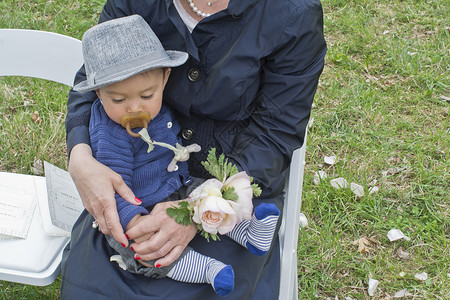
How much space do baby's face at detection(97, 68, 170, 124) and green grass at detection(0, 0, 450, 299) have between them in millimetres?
1365

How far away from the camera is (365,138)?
11.6 ft

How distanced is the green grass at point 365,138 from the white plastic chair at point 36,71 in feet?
2.42

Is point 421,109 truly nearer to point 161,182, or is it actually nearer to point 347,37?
point 347,37

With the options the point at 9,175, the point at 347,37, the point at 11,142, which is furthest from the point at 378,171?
the point at 11,142

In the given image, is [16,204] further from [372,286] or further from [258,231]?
[372,286]

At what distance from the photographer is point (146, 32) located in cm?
186

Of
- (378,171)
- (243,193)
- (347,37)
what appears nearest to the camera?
(243,193)

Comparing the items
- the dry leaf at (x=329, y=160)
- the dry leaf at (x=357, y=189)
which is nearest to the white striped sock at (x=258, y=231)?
the dry leaf at (x=357, y=189)

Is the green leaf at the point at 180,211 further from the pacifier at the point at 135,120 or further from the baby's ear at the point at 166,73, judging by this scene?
the baby's ear at the point at 166,73

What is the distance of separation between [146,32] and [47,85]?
2.37 metres

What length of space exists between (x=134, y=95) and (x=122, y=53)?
0.14 m

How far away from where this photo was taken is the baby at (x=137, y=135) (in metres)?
1.75

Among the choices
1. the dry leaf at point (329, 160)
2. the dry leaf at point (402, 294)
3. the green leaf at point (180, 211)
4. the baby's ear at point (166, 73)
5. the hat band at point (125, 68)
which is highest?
the hat band at point (125, 68)

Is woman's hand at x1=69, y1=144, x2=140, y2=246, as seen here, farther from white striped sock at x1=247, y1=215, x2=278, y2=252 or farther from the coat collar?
the coat collar
